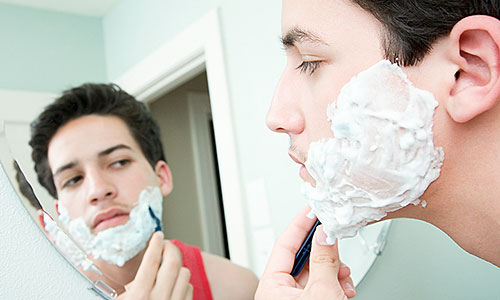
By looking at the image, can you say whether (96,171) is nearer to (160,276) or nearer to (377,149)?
(160,276)

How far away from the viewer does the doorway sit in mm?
724

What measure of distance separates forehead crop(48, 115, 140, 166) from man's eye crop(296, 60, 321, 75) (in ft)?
1.07

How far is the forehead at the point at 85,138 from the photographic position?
68 centimetres

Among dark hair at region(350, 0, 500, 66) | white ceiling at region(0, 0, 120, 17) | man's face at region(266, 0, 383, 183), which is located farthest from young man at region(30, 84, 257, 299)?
dark hair at region(350, 0, 500, 66)

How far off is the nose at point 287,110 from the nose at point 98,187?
281mm

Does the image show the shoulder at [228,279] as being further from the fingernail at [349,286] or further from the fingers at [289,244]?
the fingernail at [349,286]

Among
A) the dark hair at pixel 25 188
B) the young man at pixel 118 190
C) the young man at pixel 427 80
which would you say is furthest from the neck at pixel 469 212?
the dark hair at pixel 25 188

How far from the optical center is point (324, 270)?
663mm

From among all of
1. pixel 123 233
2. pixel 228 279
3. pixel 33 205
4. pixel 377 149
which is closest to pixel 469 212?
pixel 377 149

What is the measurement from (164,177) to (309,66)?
0.31 meters

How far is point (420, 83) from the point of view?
533 millimetres

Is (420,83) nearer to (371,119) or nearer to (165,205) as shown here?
(371,119)

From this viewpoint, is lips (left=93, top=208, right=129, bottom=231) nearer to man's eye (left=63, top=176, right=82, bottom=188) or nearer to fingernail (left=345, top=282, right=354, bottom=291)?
man's eye (left=63, top=176, right=82, bottom=188)

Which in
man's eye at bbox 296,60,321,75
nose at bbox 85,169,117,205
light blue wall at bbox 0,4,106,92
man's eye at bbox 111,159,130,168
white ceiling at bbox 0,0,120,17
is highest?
white ceiling at bbox 0,0,120,17
